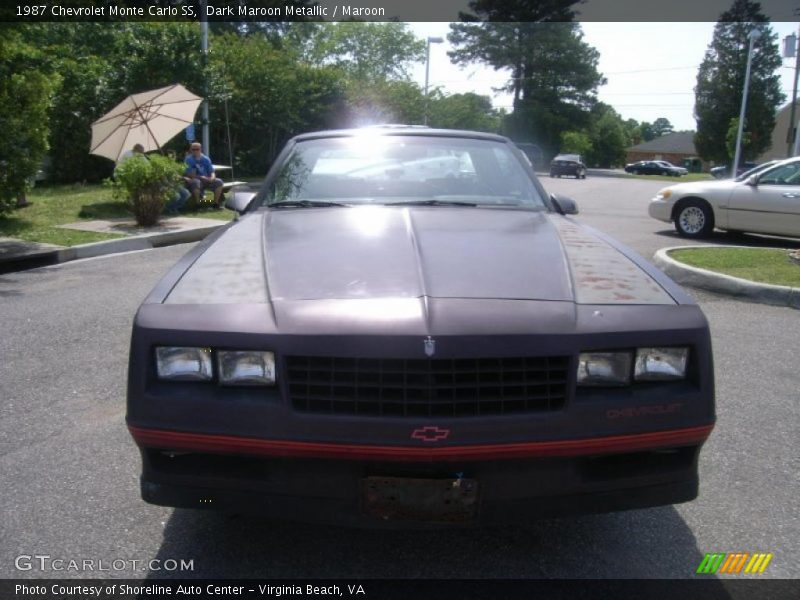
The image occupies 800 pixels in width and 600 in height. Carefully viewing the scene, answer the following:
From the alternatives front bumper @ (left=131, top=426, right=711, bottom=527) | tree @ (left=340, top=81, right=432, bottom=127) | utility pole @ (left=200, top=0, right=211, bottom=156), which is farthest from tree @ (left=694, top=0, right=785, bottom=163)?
front bumper @ (left=131, top=426, right=711, bottom=527)

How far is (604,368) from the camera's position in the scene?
7.30 ft

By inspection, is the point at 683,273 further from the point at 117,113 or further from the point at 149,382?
the point at 117,113

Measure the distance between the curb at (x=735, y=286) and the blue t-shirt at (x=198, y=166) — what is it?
9397 mm

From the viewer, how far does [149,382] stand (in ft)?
7.22

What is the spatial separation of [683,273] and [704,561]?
5686mm

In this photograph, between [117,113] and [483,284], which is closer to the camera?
[483,284]

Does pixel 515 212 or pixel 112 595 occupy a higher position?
pixel 515 212

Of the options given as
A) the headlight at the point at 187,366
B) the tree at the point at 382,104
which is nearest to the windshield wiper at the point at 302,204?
the headlight at the point at 187,366

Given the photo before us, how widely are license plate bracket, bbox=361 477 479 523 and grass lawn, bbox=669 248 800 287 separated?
6.23 m

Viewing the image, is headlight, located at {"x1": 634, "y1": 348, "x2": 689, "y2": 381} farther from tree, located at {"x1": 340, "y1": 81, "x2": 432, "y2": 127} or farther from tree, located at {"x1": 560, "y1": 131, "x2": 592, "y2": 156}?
tree, located at {"x1": 560, "y1": 131, "x2": 592, "y2": 156}

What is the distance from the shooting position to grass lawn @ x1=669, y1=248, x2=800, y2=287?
7.52 meters

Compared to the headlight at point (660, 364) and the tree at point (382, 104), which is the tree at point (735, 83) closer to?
the tree at point (382, 104)

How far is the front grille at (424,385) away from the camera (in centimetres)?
209

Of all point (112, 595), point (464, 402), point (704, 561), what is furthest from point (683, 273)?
point (112, 595)
